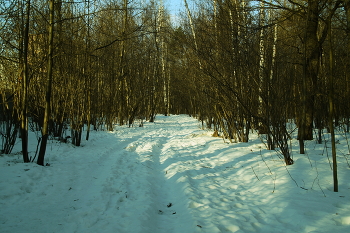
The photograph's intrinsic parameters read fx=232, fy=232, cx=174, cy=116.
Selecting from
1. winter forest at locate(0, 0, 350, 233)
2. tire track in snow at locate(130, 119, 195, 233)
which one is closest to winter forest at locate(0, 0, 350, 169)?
winter forest at locate(0, 0, 350, 233)

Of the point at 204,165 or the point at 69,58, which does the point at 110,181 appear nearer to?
the point at 204,165

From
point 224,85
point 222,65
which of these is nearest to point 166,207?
point 224,85

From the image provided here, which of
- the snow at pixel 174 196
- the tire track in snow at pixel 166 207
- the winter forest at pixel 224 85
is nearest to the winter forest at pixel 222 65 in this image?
the winter forest at pixel 224 85

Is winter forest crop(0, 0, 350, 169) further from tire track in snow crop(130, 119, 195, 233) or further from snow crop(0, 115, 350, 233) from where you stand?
tire track in snow crop(130, 119, 195, 233)

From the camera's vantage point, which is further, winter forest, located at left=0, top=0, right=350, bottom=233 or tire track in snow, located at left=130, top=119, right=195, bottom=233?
winter forest, located at left=0, top=0, right=350, bottom=233

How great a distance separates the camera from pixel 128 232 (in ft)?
9.34

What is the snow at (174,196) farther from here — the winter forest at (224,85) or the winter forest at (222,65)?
the winter forest at (222,65)

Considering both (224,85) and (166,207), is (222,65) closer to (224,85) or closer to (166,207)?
(224,85)

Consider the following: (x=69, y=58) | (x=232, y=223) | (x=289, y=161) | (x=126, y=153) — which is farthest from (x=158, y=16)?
(x=232, y=223)

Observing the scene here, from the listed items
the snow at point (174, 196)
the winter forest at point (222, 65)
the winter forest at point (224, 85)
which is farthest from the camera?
the winter forest at point (222, 65)

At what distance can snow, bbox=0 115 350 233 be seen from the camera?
9.94 feet

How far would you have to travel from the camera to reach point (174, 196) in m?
4.15

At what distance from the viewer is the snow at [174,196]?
9.94ft

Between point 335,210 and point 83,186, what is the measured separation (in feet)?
13.8
